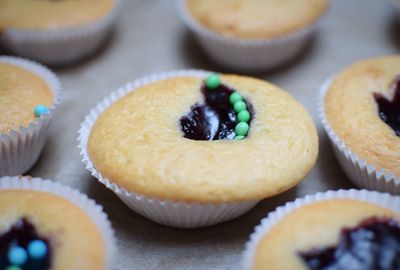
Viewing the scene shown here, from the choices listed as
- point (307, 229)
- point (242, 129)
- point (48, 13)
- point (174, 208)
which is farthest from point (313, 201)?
point (48, 13)

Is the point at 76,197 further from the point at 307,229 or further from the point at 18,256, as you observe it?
the point at 307,229

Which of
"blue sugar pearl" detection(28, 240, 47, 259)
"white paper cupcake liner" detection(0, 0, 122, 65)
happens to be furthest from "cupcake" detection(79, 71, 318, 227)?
"white paper cupcake liner" detection(0, 0, 122, 65)

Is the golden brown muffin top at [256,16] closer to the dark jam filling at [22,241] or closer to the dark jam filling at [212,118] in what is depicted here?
the dark jam filling at [212,118]

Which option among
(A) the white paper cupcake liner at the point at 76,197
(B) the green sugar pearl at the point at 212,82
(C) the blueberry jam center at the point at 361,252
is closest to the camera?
(C) the blueberry jam center at the point at 361,252

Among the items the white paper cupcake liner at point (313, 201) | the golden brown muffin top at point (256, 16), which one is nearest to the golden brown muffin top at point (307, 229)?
the white paper cupcake liner at point (313, 201)

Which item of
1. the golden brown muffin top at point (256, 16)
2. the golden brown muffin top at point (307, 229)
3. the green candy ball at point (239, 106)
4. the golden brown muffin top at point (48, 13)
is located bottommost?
the golden brown muffin top at point (307, 229)
